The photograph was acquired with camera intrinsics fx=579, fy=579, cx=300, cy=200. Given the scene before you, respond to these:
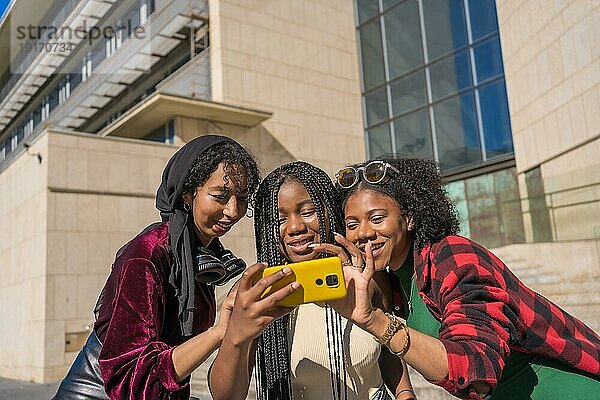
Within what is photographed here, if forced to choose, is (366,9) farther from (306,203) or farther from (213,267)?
(213,267)

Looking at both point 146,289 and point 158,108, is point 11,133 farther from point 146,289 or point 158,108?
point 146,289

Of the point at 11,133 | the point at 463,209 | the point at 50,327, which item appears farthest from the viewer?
the point at 11,133

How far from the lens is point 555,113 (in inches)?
549

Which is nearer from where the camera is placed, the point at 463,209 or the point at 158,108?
the point at 158,108

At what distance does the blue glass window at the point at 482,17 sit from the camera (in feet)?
53.6

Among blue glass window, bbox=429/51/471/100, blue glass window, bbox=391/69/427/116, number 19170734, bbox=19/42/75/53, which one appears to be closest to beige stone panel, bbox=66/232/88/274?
blue glass window, bbox=391/69/427/116

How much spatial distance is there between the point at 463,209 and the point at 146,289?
15914 millimetres

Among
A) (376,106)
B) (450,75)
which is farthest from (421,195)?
(376,106)

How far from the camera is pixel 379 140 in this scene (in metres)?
19.8

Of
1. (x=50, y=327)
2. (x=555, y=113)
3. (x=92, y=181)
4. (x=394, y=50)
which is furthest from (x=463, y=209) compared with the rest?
(x=50, y=327)

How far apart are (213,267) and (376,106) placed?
18366mm

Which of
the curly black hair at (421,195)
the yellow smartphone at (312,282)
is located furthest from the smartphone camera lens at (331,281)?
the curly black hair at (421,195)

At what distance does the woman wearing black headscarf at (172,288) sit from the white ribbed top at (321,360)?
37cm

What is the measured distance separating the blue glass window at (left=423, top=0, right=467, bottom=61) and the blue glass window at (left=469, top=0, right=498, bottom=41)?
27 cm
